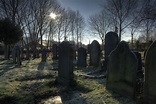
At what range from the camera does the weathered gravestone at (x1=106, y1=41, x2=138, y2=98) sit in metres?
4.47

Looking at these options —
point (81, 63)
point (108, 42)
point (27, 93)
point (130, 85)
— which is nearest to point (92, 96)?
point (130, 85)

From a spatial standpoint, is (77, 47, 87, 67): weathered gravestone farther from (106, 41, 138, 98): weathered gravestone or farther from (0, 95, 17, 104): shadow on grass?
(0, 95, 17, 104): shadow on grass

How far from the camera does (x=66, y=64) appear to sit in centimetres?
664

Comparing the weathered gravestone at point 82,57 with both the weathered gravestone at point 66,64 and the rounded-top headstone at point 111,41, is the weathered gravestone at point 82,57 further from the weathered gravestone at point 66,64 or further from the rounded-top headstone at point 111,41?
the weathered gravestone at point 66,64

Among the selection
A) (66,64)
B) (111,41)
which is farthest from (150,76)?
(111,41)

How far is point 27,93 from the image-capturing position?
17.6ft

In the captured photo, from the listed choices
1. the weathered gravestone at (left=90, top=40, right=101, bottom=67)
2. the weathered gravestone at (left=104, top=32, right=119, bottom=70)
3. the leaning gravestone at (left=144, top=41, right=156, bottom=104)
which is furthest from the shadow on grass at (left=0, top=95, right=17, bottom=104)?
the weathered gravestone at (left=90, top=40, right=101, bottom=67)

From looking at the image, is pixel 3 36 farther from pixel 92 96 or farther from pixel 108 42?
pixel 92 96

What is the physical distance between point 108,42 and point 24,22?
1666 cm

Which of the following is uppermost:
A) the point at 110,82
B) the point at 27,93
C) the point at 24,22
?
the point at 24,22

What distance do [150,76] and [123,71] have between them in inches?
43.6

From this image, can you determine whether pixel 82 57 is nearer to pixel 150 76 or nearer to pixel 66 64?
pixel 66 64

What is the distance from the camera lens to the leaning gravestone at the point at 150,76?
368 centimetres

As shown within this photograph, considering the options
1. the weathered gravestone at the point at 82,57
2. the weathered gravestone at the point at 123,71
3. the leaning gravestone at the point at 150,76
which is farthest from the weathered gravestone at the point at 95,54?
the leaning gravestone at the point at 150,76
